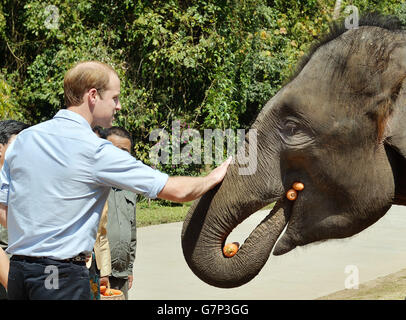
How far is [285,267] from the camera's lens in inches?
352

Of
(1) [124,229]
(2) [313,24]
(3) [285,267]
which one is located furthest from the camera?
(2) [313,24]

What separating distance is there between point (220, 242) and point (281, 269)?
5579 millimetres

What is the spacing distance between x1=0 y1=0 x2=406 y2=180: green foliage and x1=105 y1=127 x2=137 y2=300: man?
819 centimetres

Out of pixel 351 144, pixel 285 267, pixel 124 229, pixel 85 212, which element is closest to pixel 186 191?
pixel 85 212

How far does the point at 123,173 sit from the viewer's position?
2.68 m

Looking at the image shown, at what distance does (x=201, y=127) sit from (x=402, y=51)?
10.7 m

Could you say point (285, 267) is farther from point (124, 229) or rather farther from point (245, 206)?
point (245, 206)

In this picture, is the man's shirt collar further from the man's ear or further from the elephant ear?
the elephant ear

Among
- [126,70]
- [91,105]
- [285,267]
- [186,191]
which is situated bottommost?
[285,267]

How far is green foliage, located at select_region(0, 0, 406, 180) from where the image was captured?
43.5 ft

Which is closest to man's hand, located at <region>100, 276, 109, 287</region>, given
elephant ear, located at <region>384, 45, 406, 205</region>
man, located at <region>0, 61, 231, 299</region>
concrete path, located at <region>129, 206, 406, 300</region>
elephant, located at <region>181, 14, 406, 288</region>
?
elephant, located at <region>181, 14, 406, 288</region>

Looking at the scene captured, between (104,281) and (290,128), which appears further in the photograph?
(104,281)
